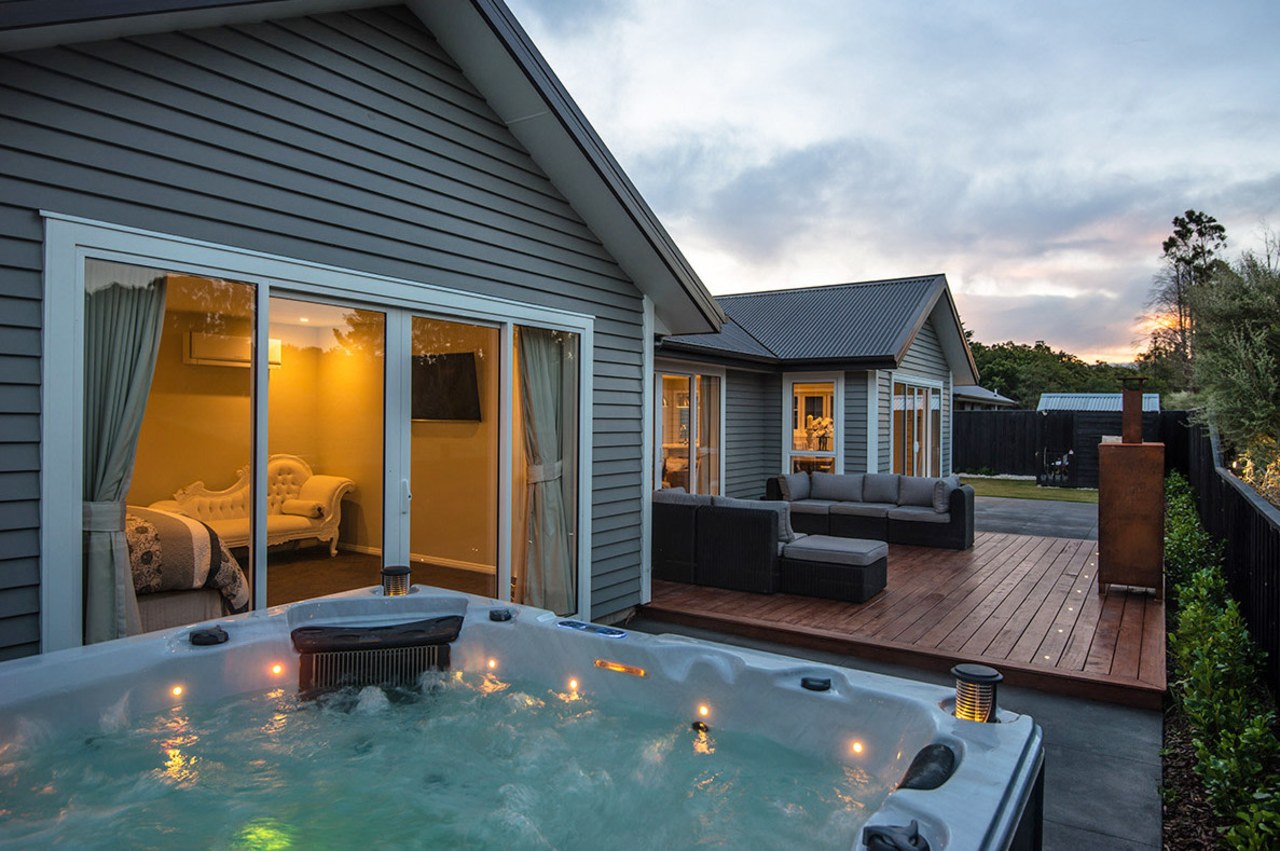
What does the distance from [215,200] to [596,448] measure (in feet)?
9.50

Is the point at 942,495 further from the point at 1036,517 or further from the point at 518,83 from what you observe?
the point at 518,83

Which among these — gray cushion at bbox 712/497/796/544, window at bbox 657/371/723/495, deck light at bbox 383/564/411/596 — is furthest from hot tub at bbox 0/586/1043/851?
window at bbox 657/371/723/495

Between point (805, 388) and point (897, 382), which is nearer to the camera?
point (805, 388)

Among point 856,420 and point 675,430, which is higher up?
point 856,420

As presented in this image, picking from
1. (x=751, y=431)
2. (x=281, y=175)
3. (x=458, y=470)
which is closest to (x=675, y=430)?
(x=751, y=431)

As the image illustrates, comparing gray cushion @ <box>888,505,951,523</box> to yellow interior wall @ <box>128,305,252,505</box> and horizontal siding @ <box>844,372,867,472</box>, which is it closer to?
horizontal siding @ <box>844,372,867,472</box>

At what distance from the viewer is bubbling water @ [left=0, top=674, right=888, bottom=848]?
7.61ft

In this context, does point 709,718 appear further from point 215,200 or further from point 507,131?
point 507,131

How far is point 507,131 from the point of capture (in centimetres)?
464

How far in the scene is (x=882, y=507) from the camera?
8.97m

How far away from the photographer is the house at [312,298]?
2.73m

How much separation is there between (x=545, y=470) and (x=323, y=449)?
5.26ft

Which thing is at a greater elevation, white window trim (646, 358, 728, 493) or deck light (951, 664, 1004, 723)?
white window trim (646, 358, 728, 493)

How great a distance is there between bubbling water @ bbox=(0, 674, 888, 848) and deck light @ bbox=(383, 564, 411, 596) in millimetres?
594
